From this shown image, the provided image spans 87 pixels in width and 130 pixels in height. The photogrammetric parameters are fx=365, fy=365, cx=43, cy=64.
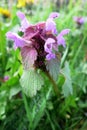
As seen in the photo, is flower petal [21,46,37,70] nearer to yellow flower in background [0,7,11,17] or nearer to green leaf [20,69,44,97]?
green leaf [20,69,44,97]

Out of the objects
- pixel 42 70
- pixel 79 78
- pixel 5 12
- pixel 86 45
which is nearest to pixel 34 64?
pixel 42 70

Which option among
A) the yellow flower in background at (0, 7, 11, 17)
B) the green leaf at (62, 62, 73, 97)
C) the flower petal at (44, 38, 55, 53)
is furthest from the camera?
the yellow flower in background at (0, 7, 11, 17)

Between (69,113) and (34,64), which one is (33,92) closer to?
(34,64)

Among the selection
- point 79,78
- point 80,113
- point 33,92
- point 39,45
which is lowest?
point 80,113

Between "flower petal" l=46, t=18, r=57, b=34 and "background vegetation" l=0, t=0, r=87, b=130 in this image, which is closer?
"flower petal" l=46, t=18, r=57, b=34

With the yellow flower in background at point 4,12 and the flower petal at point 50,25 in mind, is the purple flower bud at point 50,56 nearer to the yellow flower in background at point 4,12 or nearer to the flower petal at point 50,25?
the flower petal at point 50,25

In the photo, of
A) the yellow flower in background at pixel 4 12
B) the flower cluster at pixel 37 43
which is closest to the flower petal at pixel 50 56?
the flower cluster at pixel 37 43

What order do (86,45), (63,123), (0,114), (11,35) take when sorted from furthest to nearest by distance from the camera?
(86,45), (63,123), (0,114), (11,35)

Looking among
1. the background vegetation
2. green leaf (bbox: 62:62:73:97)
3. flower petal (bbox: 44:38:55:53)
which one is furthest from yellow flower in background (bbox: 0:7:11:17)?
flower petal (bbox: 44:38:55:53)
